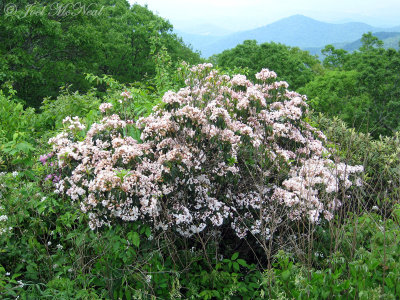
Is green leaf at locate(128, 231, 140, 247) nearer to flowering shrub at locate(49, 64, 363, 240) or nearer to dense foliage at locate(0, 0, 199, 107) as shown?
flowering shrub at locate(49, 64, 363, 240)

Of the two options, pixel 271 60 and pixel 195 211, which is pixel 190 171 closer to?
pixel 195 211

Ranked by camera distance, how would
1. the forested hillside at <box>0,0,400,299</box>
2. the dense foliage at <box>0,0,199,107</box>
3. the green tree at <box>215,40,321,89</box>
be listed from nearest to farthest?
the forested hillside at <box>0,0,400,299</box> < the dense foliage at <box>0,0,199,107</box> < the green tree at <box>215,40,321,89</box>

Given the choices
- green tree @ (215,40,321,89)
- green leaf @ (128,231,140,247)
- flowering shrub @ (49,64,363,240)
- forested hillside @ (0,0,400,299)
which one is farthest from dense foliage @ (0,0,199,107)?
green leaf @ (128,231,140,247)

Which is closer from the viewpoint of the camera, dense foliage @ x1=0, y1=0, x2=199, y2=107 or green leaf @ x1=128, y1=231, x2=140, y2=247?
green leaf @ x1=128, y1=231, x2=140, y2=247

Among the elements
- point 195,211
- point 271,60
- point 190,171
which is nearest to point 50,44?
point 195,211

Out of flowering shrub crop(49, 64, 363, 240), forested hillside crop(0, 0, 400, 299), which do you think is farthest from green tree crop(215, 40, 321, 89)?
flowering shrub crop(49, 64, 363, 240)

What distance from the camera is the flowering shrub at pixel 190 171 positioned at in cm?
Answer: 321

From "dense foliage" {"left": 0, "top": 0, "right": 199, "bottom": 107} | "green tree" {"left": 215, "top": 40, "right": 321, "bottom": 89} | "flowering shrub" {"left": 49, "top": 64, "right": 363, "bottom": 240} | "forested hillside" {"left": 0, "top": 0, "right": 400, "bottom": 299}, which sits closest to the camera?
"forested hillside" {"left": 0, "top": 0, "right": 400, "bottom": 299}

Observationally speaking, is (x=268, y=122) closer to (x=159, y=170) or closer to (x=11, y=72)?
(x=159, y=170)

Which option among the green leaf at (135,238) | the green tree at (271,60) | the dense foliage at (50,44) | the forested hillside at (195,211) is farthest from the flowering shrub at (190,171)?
the green tree at (271,60)

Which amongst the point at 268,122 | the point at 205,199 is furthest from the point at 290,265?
the point at 268,122

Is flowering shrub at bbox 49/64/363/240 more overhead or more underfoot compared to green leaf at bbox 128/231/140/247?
more overhead

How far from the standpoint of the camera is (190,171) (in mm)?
3451

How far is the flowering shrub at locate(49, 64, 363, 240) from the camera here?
321cm
